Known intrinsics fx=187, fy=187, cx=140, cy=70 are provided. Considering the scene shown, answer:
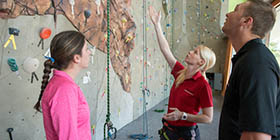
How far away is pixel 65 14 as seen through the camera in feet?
5.55

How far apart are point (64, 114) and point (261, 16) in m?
0.96

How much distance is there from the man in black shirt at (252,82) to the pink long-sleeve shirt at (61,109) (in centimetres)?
69

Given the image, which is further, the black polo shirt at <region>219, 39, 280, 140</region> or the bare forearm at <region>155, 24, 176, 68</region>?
the bare forearm at <region>155, 24, 176, 68</region>

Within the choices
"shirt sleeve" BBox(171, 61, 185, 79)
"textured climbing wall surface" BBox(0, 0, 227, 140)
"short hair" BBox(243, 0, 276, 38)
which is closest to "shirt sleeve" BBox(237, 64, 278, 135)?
"short hair" BBox(243, 0, 276, 38)

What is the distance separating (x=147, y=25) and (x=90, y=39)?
6.62 ft

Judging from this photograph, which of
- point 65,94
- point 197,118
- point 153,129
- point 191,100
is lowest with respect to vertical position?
point 153,129

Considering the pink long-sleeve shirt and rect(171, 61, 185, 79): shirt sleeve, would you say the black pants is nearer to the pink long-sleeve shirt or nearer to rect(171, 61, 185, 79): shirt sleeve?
rect(171, 61, 185, 79): shirt sleeve

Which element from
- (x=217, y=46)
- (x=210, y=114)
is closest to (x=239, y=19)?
(x=210, y=114)

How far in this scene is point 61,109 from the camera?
0.82m

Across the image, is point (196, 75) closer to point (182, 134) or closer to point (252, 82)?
point (182, 134)

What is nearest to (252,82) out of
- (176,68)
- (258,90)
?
(258,90)

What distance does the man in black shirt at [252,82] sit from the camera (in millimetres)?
642

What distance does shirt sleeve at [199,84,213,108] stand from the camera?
1269 millimetres

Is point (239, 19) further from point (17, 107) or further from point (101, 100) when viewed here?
point (101, 100)
